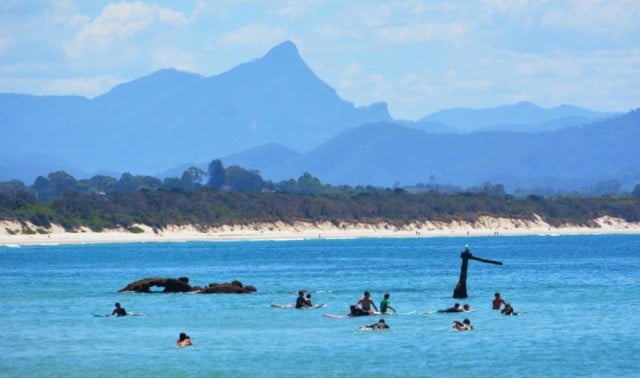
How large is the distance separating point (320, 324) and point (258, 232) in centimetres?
12653

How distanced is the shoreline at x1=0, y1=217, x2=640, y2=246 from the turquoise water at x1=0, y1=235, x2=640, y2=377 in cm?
4971

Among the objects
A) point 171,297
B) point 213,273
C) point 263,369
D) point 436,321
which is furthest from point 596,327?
point 213,273

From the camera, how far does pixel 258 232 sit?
18150 cm

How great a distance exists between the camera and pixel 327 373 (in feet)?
137

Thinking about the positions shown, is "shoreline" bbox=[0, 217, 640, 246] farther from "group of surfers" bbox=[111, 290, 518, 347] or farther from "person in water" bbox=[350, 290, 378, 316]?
"person in water" bbox=[350, 290, 378, 316]

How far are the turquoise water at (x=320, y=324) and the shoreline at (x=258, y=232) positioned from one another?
49705mm

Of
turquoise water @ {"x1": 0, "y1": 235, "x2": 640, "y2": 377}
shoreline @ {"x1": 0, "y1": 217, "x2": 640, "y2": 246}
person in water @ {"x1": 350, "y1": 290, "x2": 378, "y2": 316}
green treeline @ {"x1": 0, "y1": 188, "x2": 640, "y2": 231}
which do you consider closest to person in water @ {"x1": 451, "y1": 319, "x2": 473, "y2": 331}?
turquoise water @ {"x1": 0, "y1": 235, "x2": 640, "y2": 377}

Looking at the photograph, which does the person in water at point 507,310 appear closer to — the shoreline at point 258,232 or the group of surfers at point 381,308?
the group of surfers at point 381,308

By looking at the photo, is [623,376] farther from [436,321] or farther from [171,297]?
[171,297]

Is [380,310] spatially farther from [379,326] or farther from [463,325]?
[463,325]

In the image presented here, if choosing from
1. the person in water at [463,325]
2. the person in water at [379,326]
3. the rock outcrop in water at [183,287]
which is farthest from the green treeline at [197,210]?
the person in water at [463,325]

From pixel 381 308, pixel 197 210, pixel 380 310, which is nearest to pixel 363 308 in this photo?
pixel 381 308

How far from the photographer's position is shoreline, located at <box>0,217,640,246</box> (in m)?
154

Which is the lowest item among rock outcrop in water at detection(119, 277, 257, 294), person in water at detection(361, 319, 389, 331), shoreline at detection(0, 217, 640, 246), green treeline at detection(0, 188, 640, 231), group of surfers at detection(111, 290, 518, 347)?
person in water at detection(361, 319, 389, 331)
